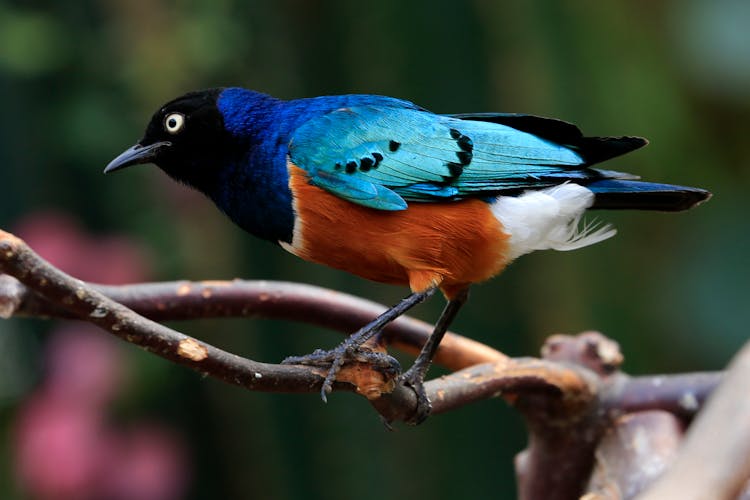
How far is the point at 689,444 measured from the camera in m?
1.36

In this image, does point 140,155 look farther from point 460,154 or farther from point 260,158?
point 460,154

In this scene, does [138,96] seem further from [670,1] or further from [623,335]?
[670,1]

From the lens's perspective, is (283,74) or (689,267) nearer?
(283,74)

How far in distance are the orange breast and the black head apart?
0.18 meters

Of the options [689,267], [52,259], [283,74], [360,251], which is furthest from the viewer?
[689,267]

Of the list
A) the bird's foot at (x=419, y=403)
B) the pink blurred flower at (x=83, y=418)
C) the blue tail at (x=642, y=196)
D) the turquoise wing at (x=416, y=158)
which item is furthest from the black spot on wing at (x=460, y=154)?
the pink blurred flower at (x=83, y=418)

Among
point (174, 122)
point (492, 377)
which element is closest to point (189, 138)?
point (174, 122)

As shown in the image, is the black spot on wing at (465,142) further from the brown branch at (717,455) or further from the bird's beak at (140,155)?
the brown branch at (717,455)

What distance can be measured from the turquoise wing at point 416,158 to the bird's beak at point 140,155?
0.86 feet

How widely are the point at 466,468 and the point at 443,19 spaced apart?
150cm

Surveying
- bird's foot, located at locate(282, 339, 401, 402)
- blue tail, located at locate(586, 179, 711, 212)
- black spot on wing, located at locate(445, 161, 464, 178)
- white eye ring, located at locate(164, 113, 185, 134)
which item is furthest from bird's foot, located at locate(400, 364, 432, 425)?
white eye ring, located at locate(164, 113, 185, 134)

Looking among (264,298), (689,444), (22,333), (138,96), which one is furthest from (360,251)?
(22,333)

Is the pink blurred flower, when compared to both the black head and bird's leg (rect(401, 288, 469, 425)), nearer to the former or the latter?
the black head

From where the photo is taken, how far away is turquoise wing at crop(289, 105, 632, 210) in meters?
2.07
